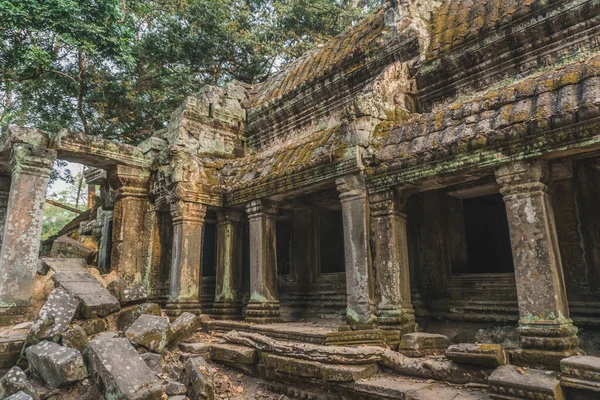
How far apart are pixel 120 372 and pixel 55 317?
181 centimetres

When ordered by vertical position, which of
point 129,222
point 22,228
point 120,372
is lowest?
point 120,372

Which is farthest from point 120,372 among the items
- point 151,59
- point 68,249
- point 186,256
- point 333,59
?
point 151,59

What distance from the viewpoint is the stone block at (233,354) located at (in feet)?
17.4

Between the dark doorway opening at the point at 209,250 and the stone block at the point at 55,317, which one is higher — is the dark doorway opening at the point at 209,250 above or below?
above

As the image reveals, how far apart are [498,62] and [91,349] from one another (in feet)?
20.9

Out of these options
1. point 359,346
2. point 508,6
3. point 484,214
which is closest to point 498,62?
point 508,6

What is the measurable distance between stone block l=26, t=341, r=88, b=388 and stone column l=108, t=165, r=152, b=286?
10.6 ft

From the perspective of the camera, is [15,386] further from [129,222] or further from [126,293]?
[129,222]

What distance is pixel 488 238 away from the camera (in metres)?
8.39

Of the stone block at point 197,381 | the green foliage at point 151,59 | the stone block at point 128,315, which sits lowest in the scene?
the stone block at point 197,381

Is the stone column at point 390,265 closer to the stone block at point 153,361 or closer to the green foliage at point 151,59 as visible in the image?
the stone block at point 153,361

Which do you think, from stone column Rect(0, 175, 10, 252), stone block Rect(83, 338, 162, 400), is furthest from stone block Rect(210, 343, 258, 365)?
stone column Rect(0, 175, 10, 252)

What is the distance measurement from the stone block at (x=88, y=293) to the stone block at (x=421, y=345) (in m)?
4.24

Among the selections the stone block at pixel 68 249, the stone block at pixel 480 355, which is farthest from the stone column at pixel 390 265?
the stone block at pixel 68 249
